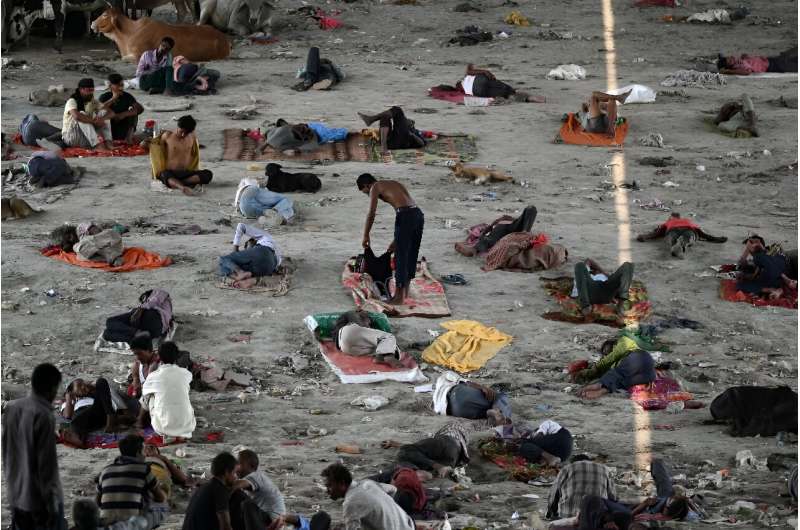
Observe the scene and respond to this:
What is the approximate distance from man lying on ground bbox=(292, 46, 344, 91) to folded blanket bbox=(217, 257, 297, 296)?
312 inches

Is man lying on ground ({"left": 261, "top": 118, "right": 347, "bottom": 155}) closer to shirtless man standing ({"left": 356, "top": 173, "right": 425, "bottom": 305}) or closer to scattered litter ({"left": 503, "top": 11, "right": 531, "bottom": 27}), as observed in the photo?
shirtless man standing ({"left": 356, "top": 173, "right": 425, "bottom": 305})

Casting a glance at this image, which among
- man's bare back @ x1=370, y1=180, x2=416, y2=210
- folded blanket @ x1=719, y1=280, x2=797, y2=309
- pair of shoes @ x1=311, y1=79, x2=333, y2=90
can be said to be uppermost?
man's bare back @ x1=370, y1=180, x2=416, y2=210

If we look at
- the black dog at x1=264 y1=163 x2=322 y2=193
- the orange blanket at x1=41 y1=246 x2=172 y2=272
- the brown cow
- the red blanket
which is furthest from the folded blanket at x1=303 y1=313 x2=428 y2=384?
the brown cow

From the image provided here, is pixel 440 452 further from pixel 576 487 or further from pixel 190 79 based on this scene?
pixel 190 79

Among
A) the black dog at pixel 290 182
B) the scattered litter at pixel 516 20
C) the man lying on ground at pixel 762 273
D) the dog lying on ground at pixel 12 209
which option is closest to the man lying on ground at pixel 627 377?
the man lying on ground at pixel 762 273

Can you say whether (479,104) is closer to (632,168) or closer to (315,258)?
(632,168)

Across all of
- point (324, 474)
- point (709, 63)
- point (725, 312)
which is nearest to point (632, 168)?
point (725, 312)

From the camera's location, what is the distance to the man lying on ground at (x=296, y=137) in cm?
1777

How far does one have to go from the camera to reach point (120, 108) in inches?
699

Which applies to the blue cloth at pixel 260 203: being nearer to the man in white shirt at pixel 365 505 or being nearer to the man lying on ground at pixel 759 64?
the man in white shirt at pixel 365 505

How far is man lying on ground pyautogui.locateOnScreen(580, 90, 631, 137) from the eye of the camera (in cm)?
1870

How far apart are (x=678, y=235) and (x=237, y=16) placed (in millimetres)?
11719

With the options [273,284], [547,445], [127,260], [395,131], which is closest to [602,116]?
[395,131]

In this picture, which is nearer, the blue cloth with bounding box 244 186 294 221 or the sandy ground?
the sandy ground
